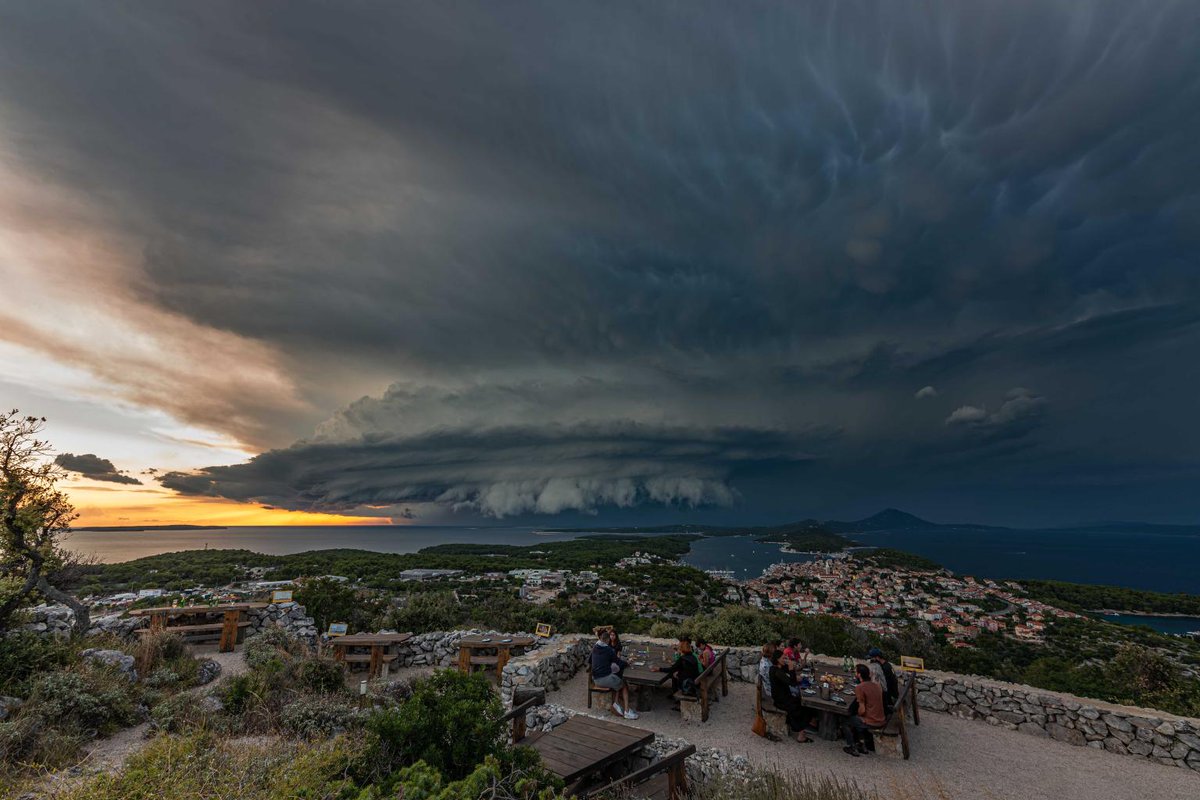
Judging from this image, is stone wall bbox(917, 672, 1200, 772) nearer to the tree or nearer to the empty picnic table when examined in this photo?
the empty picnic table

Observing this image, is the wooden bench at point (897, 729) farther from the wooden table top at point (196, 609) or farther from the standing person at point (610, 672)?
the wooden table top at point (196, 609)

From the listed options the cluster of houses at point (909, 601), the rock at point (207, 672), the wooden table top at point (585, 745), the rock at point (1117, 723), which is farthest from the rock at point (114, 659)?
the cluster of houses at point (909, 601)

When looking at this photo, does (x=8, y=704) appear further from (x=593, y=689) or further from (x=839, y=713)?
(x=839, y=713)

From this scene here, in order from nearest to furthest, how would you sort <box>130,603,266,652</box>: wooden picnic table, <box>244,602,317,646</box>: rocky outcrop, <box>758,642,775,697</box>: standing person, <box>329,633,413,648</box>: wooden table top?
<box>758,642,775,697</box>: standing person < <box>329,633,413,648</box>: wooden table top < <box>130,603,266,652</box>: wooden picnic table < <box>244,602,317,646</box>: rocky outcrop

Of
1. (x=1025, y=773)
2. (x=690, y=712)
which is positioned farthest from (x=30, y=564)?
(x=1025, y=773)

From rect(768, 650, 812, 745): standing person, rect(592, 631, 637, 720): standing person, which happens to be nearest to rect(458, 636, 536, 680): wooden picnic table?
rect(592, 631, 637, 720): standing person

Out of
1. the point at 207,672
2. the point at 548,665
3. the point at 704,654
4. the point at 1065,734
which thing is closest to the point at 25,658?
the point at 207,672

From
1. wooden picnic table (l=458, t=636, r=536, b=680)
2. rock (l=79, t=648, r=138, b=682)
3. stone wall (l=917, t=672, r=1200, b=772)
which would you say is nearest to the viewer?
stone wall (l=917, t=672, r=1200, b=772)

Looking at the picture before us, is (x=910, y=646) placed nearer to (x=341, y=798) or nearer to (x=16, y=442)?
(x=341, y=798)
